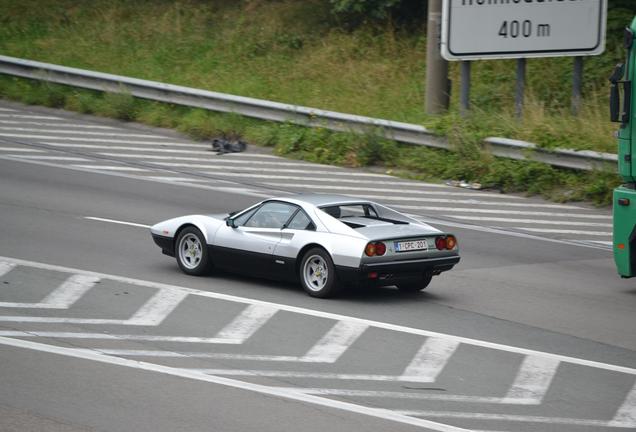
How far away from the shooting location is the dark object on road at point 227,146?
23031mm

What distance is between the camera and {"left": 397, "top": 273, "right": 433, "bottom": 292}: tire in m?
12.9

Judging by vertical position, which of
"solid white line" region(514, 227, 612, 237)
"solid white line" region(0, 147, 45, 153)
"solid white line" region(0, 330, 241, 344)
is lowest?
"solid white line" region(0, 330, 241, 344)

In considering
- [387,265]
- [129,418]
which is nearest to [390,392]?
[129,418]

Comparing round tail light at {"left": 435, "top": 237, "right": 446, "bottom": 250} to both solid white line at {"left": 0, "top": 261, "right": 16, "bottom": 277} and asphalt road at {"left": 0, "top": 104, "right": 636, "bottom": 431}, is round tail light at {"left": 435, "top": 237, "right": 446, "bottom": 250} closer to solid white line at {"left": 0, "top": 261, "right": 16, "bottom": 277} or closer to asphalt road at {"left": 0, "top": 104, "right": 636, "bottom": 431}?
asphalt road at {"left": 0, "top": 104, "right": 636, "bottom": 431}

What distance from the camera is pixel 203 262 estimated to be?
13578 mm

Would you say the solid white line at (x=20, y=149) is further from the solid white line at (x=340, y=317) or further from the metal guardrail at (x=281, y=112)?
the solid white line at (x=340, y=317)

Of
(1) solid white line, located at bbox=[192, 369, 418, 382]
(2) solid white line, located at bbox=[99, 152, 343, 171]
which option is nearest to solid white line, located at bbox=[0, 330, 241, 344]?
(1) solid white line, located at bbox=[192, 369, 418, 382]

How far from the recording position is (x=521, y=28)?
21.9 metres

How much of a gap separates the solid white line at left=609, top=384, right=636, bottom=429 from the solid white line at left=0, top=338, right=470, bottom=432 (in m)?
1.30

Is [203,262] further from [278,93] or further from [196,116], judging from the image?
[278,93]

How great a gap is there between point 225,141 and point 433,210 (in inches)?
244

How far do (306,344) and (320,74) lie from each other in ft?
57.2

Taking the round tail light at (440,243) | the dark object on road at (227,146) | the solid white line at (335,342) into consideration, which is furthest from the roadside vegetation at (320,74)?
the solid white line at (335,342)

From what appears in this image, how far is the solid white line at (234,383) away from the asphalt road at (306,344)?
0.02 metres
